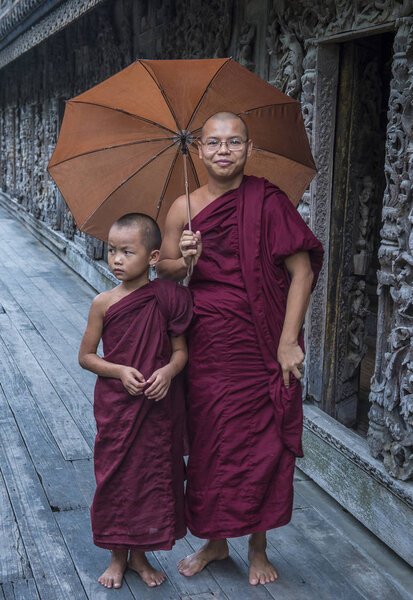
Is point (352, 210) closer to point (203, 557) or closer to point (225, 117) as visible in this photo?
point (225, 117)

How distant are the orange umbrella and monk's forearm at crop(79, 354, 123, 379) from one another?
53 centimetres

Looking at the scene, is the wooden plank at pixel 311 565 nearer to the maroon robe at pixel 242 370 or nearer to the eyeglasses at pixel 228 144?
the maroon robe at pixel 242 370

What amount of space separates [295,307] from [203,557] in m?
1.15

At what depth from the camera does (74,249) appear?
9.79 metres

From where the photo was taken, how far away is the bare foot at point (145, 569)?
3.01 m

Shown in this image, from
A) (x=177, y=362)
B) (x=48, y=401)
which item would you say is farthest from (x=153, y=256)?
(x=48, y=401)

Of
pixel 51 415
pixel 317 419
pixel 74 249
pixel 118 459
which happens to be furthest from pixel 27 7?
pixel 118 459

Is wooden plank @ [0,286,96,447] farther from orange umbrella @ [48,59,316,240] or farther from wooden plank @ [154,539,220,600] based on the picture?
orange umbrella @ [48,59,316,240]

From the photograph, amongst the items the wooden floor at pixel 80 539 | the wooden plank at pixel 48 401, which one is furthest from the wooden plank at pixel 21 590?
the wooden plank at pixel 48 401

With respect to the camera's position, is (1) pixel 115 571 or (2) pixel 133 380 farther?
(1) pixel 115 571

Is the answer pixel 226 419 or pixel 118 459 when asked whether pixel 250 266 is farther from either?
pixel 118 459

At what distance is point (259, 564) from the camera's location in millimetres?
3080

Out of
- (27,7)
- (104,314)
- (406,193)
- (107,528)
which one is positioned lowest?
(107,528)

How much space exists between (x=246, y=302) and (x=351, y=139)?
5.08 feet
